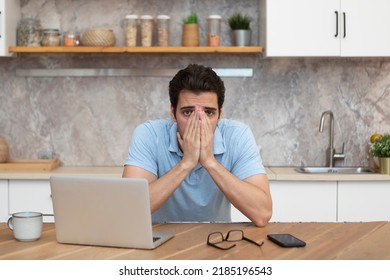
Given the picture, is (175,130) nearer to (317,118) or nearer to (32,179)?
(32,179)

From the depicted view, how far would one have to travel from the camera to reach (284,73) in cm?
436

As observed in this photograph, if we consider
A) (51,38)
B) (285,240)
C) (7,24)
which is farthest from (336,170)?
(285,240)

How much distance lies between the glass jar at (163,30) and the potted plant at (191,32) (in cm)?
10

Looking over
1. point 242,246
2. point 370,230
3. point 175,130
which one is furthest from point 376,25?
point 242,246

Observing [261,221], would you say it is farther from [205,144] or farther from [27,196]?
[27,196]

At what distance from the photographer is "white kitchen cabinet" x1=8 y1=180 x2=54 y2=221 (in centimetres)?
384

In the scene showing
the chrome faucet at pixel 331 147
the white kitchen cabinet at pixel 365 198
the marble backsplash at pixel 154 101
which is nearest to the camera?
the white kitchen cabinet at pixel 365 198

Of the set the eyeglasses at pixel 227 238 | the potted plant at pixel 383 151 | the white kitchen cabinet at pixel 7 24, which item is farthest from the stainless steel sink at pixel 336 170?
the eyeglasses at pixel 227 238

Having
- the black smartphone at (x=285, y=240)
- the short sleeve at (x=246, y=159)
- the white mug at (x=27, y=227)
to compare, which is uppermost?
the short sleeve at (x=246, y=159)

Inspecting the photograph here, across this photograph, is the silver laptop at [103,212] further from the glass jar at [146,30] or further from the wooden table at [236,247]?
the glass jar at [146,30]

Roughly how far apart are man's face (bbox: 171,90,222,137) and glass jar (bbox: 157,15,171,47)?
149 cm

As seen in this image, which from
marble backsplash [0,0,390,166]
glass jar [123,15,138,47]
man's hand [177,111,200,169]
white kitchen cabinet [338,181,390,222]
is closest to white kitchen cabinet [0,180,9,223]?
marble backsplash [0,0,390,166]

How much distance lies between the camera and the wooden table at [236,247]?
194 cm

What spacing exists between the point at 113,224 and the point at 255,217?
594mm
